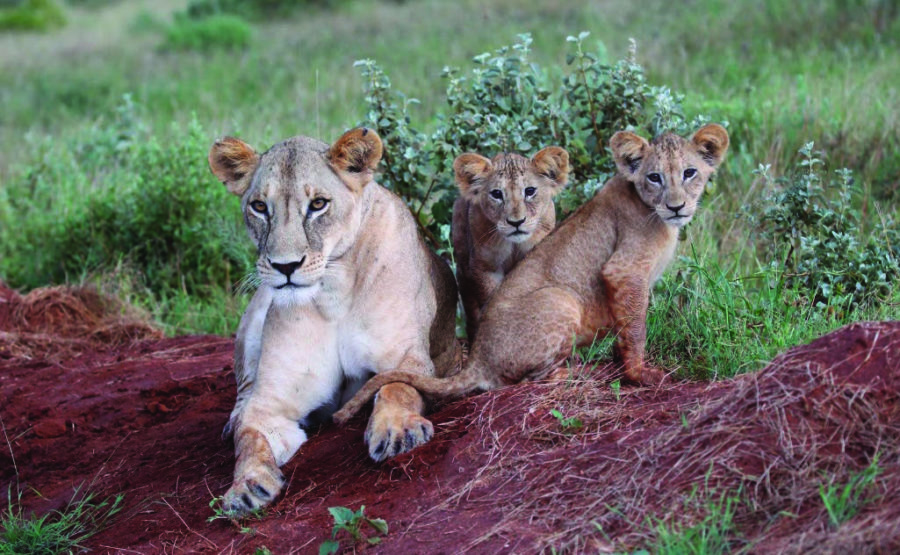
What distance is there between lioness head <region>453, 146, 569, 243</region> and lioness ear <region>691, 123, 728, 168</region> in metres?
0.70

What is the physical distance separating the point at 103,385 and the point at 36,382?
54cm

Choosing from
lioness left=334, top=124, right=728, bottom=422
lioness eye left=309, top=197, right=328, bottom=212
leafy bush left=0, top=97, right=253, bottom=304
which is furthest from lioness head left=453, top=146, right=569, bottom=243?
leafy bush left=0, top=97, right=253, bottom=304

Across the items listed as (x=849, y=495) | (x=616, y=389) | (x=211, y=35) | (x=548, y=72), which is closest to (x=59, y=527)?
(x=616, y=389)

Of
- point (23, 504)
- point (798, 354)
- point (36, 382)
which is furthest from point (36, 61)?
point (798, 354)

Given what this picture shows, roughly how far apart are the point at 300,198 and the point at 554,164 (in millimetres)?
1476

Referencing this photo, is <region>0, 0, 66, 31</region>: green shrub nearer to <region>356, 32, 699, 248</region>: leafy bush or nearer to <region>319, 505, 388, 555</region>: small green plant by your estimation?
<region>356, 32, 699, 248</region>: leafy bush

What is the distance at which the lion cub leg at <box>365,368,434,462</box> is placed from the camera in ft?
15.0

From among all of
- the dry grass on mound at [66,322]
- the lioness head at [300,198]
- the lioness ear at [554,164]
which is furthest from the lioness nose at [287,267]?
the dry grass on mound at [66,322]

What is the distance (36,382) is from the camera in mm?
6914

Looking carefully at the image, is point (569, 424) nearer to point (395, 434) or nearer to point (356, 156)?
point (395, 434)

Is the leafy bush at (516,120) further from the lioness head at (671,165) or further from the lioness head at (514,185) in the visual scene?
the lioness head at (671,165)

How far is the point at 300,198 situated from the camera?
188 inches

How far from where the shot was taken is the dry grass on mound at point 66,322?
7672 millimetres

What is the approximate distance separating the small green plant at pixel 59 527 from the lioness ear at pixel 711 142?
9.75 ft
